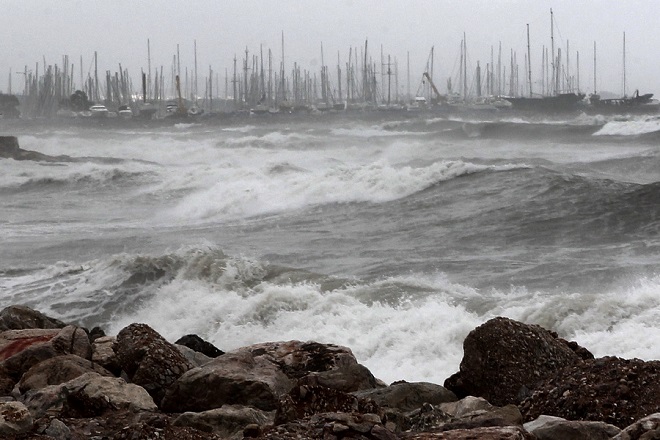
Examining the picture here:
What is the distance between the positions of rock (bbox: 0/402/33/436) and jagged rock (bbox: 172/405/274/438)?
2.45 feet

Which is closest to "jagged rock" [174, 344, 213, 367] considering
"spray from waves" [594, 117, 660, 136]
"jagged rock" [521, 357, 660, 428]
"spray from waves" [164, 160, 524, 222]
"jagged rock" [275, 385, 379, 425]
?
"jagged rock" [275, 385, 379, 425]

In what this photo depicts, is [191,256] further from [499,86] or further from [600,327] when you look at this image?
[499,86]

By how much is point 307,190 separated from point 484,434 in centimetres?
2208

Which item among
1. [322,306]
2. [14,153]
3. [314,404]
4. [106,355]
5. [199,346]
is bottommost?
[322,306]

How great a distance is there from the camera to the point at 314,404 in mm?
5285

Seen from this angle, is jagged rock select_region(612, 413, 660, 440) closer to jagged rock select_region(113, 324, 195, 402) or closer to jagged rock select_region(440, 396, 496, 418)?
jagged rock select_region(440, 396, 496, 418)

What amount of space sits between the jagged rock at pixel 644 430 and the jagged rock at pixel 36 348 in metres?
4.56

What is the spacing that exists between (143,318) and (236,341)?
6.59 ft

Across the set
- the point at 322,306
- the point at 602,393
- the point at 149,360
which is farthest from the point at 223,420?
the point at 322,306

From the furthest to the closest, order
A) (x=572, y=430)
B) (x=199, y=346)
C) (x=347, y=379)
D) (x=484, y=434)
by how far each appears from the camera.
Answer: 1. (x=199, y=346)
2. (x=347, y=379)
3. (x=572, y=430)
4. (x=484, y=434)

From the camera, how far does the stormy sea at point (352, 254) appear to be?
10.4 meters

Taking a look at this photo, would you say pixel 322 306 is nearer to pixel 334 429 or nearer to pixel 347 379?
pixel 347 379

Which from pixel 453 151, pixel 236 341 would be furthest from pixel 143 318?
pixel 453 151

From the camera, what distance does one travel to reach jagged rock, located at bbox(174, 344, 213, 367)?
7.59 m
